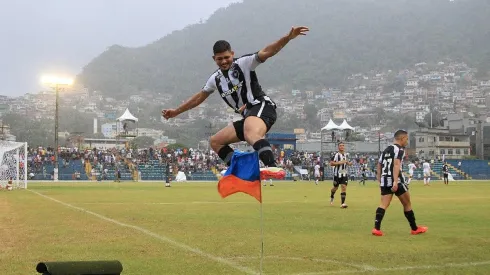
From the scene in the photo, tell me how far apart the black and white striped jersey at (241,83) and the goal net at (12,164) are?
30.1 metres

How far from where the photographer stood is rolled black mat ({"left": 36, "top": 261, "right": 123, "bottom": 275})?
15.5ft

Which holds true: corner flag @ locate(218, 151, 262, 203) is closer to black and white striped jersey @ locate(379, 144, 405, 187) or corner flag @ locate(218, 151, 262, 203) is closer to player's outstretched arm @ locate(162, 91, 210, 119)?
player's outstretched arm @ locate(162, 91, 210, 119)

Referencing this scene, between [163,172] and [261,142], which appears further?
[163,172]

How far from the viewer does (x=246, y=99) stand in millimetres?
7625

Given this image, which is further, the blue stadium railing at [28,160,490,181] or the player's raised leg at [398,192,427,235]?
the blue stadium railing at [28,160,490,181]

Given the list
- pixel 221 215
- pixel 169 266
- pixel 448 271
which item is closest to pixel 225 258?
pixel 169 266

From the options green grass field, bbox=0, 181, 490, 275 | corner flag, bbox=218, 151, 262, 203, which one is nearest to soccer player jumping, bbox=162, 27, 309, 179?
corner flag, bbox=218, 151, 262, 203

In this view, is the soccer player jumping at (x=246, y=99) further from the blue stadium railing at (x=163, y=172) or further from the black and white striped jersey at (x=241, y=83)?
the blue stadium railing at (x=163, y=172)

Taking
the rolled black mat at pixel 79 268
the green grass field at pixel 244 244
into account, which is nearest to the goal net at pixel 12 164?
the green grass field at pixel 244 244

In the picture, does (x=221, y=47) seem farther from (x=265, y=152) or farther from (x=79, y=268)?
(x=79, y=268)

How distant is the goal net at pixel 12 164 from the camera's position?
34.8 m

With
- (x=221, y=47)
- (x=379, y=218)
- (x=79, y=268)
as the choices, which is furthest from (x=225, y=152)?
(x=379, y=218)

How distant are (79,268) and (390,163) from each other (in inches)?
312

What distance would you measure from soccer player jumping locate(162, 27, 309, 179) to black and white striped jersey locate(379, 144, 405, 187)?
4541 mm
